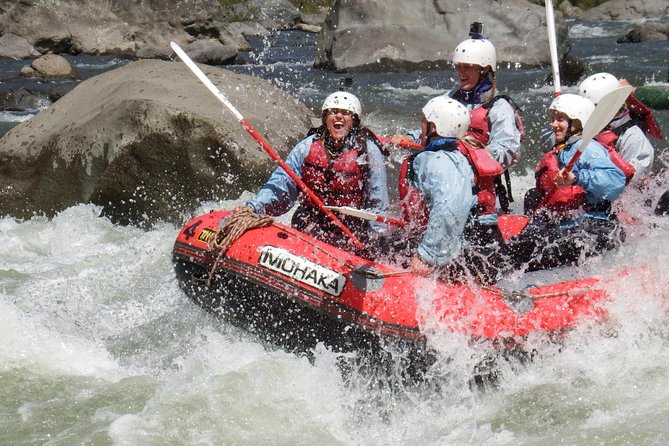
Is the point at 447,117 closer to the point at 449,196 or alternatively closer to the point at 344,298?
the point at 449,196

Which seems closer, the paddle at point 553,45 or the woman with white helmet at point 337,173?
the woman with white helmet at point 337,173

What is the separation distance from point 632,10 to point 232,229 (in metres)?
22.6

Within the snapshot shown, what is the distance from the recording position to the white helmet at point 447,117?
4980mm

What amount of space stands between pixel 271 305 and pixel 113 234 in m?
3.12

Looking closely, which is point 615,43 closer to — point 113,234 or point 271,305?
point 113,234

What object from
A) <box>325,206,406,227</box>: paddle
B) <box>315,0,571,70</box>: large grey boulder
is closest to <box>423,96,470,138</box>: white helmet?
<box>325,206,406,227</box>: paddle

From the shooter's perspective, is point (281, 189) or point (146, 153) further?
point (146, 153)

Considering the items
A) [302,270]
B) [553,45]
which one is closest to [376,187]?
[302,270]

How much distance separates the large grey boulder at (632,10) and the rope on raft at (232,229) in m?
21.8

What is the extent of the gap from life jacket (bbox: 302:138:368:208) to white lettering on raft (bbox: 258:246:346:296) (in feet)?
1.95

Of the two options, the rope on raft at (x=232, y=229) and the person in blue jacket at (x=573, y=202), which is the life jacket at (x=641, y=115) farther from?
the rope on raft at (x=232, y=229)

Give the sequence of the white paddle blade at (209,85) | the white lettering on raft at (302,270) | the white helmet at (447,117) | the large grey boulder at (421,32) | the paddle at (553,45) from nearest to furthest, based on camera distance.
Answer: the white helmet at (447,117) → the white lettering on raft at (302,270) → the white paddle blade at (209,85) → the paddle at (553,45) → the large grey boulder at (421,32)

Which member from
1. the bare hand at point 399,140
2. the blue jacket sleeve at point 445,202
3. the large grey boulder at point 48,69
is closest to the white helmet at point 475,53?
the bare hand at point 399,140

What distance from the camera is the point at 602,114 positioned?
5129mm
